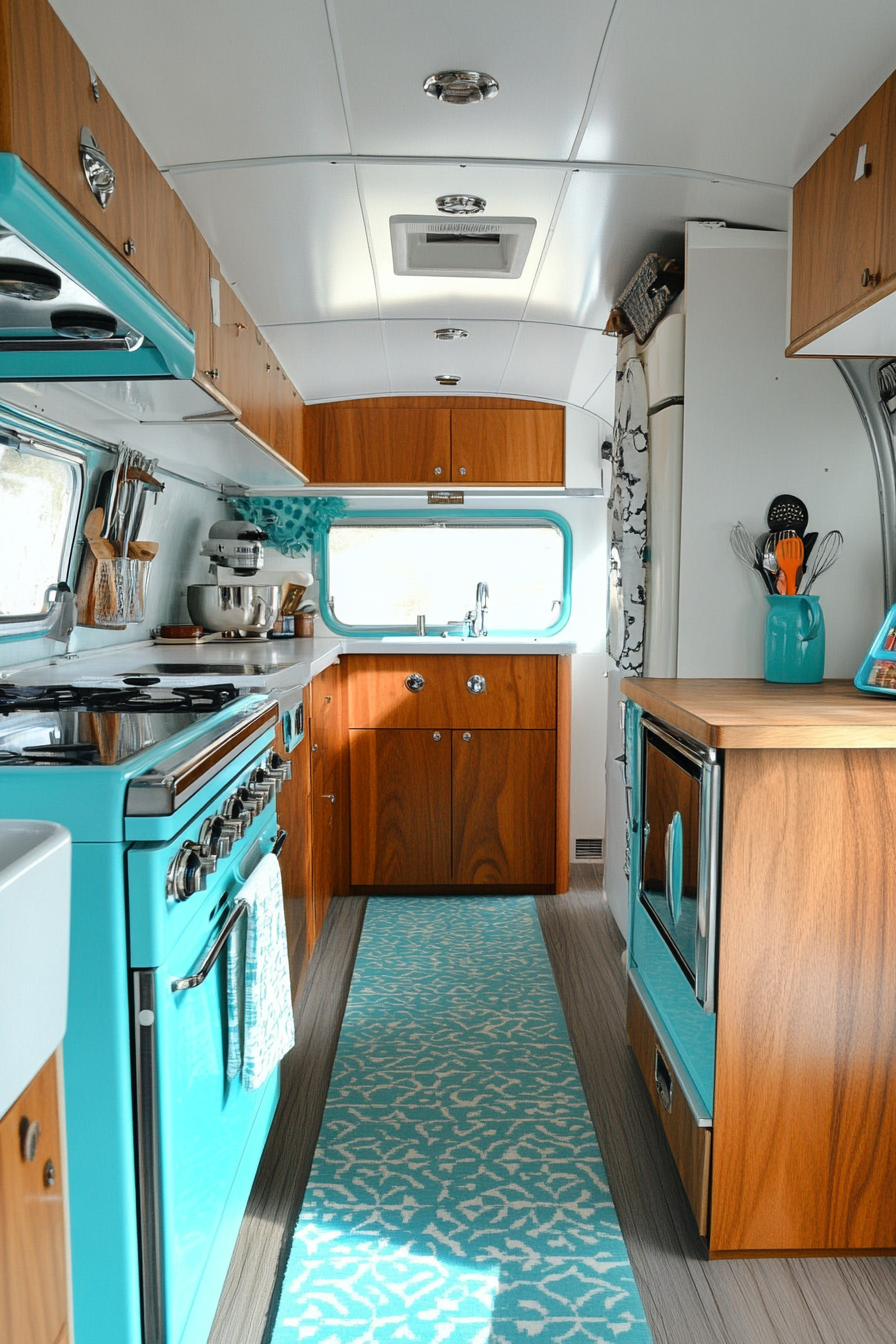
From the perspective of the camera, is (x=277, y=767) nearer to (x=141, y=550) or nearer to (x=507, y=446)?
(x=141, y=550)

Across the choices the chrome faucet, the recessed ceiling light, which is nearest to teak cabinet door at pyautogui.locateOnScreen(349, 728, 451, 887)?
the chrome faucet

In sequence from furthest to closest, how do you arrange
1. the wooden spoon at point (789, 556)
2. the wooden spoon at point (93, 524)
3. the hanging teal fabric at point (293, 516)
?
the hanging teal fabric at point (293, 516) → the wooden spoon at point (93, 524) → the wooden spoon at point (789, 556)

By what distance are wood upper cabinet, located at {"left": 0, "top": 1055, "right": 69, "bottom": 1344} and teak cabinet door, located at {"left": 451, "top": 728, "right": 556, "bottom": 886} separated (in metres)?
3.13

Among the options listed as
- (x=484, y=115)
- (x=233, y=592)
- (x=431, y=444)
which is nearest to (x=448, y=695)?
(x=233, y=592)

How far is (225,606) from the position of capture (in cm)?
358

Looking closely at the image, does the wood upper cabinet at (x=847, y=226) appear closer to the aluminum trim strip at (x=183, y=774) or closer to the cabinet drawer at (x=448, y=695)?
the aluminum trim strip at (x=183, y=774)

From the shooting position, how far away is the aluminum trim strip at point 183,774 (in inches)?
47.1

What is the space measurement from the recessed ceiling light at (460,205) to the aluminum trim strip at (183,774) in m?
1.40

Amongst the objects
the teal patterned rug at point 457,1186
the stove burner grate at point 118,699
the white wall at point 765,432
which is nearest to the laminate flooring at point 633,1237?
the teal patterned rug at point 457,1186

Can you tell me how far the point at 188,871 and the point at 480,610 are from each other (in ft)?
10.6

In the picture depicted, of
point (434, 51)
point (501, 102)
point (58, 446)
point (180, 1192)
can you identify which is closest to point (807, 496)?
point (501, 102)

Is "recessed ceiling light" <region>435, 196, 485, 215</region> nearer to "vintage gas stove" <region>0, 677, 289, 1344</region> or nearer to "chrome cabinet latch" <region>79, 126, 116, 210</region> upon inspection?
"chrome cabinet latch" <region>79, 126, 116, 210</region>

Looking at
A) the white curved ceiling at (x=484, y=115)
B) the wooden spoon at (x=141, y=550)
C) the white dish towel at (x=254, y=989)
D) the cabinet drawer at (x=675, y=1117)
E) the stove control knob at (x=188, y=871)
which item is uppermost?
the white curved ceiling at (x=484, y=115)

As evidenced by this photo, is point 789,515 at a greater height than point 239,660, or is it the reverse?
point 789,515
